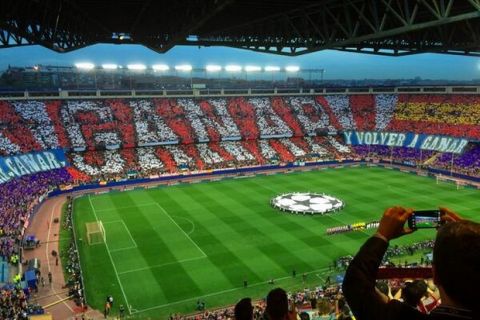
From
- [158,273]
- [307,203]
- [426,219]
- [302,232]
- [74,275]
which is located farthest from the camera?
[307,203]

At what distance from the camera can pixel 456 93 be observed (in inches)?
2921

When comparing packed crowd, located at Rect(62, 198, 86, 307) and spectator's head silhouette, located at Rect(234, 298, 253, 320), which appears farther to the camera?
packed crowd, located at Rect(62, 198, 86, 307)

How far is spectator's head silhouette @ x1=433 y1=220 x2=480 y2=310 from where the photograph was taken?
238 centimetres

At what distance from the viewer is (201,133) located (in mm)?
67438


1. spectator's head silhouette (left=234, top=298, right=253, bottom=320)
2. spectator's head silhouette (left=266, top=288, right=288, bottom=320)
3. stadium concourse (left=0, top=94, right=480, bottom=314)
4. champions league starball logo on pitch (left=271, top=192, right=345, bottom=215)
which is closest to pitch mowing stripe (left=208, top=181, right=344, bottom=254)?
champions league starball logo on pitch (left=271, top=192, right=345, bottom=215)

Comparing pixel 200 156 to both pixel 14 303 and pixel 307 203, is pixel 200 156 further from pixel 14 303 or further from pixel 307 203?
pixel 14 303

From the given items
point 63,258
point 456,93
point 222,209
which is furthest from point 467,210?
point 456,93

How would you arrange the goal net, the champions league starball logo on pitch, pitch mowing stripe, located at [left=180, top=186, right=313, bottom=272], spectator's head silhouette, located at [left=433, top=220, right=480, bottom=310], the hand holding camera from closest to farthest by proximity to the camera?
spectator's head silhouette, located at [left=433, top=220, right=480, bottom=310], the hand holding camera, pitch mowing stripe, located at [left=180, top=186, right=313, bottom=272], the goal net, the champions league starball logo on pitch

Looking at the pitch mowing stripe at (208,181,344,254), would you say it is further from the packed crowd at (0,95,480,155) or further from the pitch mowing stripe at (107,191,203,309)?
the packed crowd at (0,95,480,155)

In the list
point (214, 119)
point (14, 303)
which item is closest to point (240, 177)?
point (214, 119)

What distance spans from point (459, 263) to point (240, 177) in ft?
176

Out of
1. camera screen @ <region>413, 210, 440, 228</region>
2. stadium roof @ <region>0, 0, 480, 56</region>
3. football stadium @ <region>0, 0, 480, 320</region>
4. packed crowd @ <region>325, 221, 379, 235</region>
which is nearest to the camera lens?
camera screen @ <region>413, 210, 440, 228</region>

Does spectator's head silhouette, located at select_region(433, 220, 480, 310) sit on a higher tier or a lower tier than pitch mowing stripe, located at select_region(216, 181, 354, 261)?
higher

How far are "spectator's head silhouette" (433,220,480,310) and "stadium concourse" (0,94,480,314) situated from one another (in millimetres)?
44137
